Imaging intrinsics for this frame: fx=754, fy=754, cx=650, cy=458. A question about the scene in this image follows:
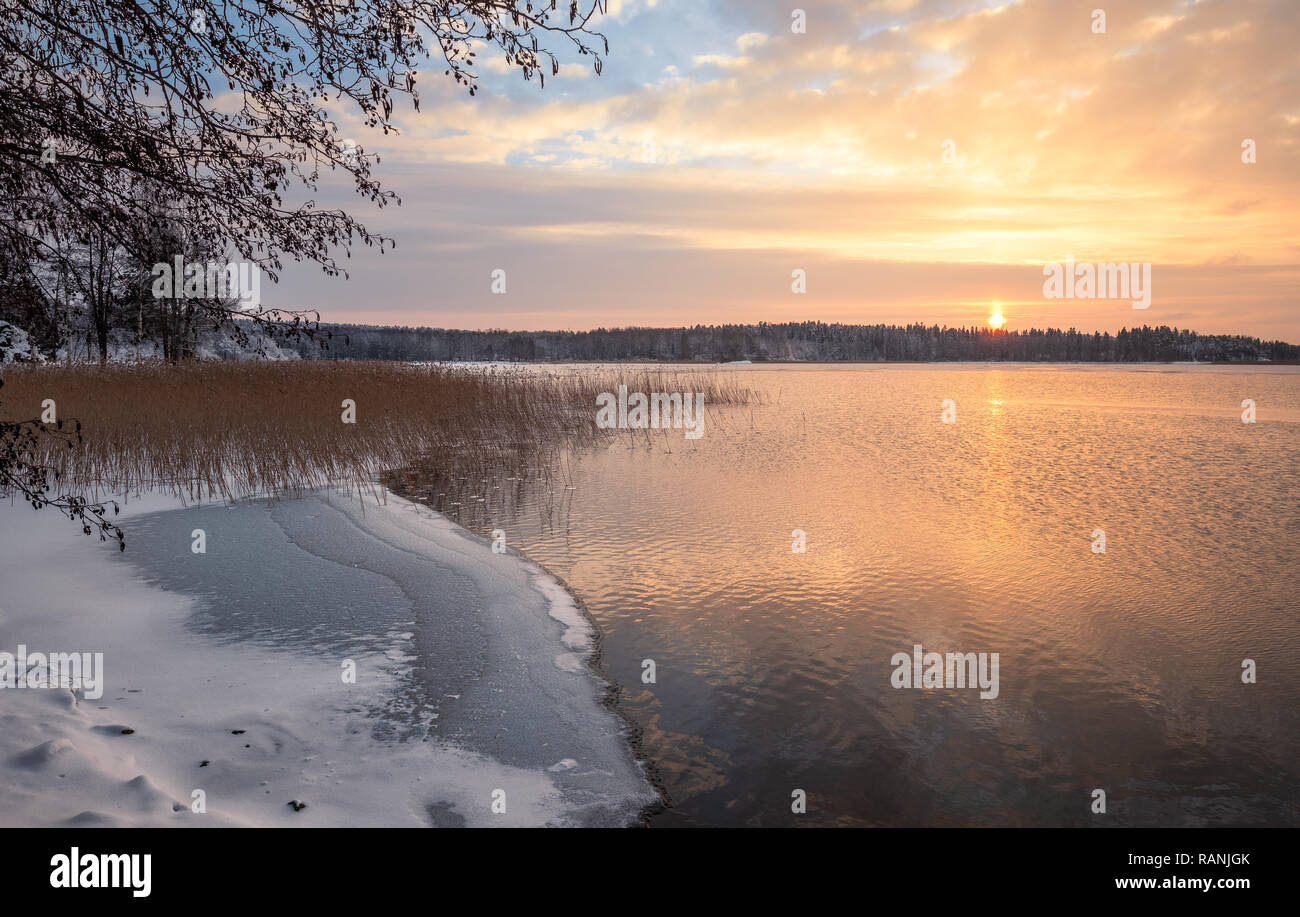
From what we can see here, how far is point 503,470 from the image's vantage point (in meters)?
13.5

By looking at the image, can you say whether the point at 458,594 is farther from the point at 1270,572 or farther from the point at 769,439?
the point at 769,439

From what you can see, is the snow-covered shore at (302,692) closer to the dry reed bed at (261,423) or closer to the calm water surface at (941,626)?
the calm water surface at (941,626)

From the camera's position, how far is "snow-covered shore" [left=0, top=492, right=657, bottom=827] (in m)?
3.30

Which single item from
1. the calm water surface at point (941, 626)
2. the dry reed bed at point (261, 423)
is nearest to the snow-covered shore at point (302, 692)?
the calm water surface at point (941, 626)

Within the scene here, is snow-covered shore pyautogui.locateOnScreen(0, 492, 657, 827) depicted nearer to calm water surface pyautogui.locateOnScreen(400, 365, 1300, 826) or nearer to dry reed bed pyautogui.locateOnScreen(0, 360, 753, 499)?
calm water surface pyautogui.locateOnScreen(400, 365, 1300, 826)

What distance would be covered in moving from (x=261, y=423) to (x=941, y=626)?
36.6 ft

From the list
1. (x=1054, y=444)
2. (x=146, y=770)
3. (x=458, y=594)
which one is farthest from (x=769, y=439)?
(x=146, y=770)

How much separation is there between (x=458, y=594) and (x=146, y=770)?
3.26m

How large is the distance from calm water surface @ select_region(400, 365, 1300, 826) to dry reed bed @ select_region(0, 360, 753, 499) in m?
2.42

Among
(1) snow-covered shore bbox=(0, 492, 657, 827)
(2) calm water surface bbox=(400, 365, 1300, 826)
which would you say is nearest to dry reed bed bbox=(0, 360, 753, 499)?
(1) snow-covered shore bbox=(0, 492, 657, 827)

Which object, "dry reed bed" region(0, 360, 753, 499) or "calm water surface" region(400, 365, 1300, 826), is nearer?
"calm water surface" region(400, 365, 1300, 826)

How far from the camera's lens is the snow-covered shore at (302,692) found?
10.8 ft

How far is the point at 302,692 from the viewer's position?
4.49m

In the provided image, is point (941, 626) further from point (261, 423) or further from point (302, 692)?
point (261, 423)
